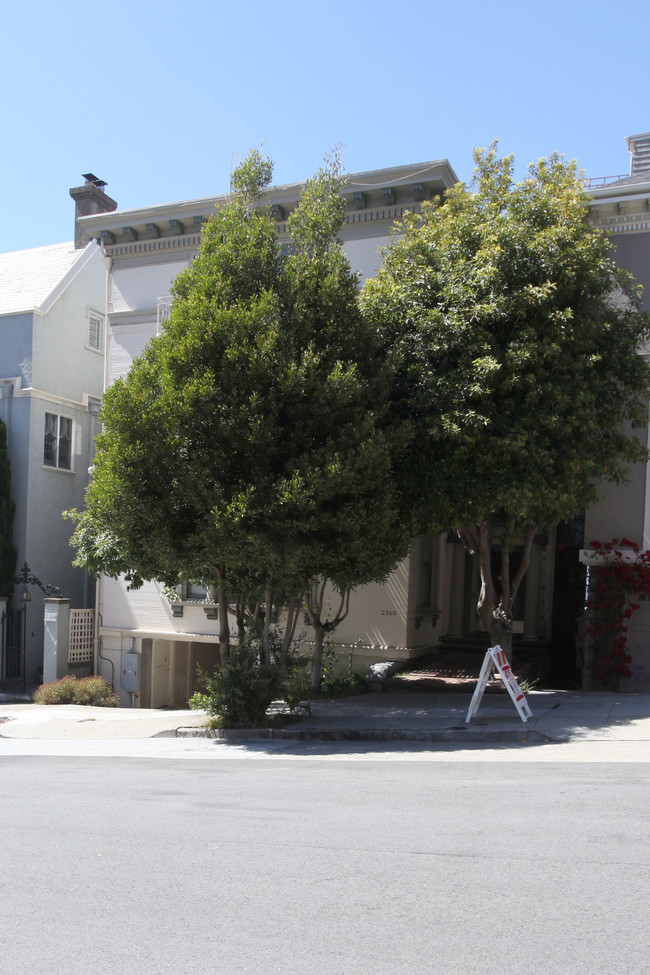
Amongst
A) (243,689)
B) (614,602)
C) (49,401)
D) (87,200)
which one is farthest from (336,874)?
(87,200)

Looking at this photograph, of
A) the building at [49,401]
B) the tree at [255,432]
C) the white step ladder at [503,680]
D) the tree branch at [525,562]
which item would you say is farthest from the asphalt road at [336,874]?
the building at [49,401]

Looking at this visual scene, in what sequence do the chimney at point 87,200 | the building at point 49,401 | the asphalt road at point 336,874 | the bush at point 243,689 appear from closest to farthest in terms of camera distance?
the asphalt road at point 336,874 → the bush at point 243,689 → the building at point 49,401 → the chimney at point 87,200

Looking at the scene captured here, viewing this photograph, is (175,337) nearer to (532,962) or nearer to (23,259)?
(532,962)

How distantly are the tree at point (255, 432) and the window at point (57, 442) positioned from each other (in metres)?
9.91

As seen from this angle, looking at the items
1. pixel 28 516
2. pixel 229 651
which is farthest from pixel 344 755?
pixel 28 516

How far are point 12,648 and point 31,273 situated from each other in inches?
397

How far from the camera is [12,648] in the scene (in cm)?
1983

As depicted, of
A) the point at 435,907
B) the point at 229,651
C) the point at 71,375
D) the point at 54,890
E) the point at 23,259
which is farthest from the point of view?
the point at 23,259

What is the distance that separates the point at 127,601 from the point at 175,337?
30.1 feet

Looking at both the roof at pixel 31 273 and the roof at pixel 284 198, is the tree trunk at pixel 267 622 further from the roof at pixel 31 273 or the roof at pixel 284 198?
the roof at pixel 31 273

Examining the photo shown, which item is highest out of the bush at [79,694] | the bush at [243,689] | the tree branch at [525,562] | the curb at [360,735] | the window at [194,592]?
the tree branch at [525,562]

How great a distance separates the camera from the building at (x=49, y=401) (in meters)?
20.5

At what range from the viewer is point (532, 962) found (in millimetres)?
4059

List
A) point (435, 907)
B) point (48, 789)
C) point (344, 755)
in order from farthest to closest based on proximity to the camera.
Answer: point (344, 755)
point (48, 789)
point (435, 907)
